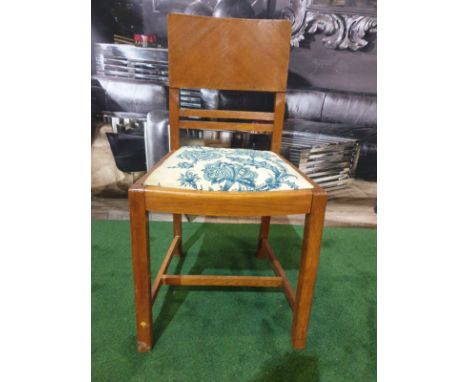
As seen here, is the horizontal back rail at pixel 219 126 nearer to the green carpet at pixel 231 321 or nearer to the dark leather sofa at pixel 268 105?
the dark leather sofa at pixel 268 105

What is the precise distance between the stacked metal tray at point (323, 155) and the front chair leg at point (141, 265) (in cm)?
95

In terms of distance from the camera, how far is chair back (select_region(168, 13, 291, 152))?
3.03 ft

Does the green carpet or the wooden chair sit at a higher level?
the wooden chair

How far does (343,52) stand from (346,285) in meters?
1.07

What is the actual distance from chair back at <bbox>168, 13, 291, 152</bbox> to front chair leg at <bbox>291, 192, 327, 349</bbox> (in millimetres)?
400

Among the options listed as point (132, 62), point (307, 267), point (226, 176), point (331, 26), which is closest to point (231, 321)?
point (307, 267)

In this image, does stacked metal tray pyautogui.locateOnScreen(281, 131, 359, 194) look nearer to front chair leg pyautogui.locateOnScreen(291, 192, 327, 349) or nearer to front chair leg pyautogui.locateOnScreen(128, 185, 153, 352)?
front chair leg pyautogui.locateOnScreen(291, 192, 327, 349)

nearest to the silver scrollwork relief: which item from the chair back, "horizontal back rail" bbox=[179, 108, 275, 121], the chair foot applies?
the chair back

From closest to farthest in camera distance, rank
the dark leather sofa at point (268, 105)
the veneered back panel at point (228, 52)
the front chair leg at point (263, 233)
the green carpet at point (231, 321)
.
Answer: the green carpet at point (231, 321)
the veneered back panel at point (228, 52)
the front chair leg at point (263, 233)
the dark leather sofa at point (268, 105)

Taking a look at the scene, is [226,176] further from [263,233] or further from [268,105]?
[268,105]

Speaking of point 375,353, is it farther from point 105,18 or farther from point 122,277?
point 105,18

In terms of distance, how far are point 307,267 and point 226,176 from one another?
1.10 ft

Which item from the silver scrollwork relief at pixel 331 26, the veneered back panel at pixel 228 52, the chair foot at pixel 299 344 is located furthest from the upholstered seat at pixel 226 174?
the silver scrollwork relief at pixel 331 26

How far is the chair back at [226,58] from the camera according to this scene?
36.4 inches
